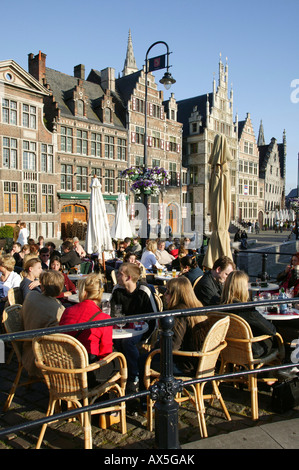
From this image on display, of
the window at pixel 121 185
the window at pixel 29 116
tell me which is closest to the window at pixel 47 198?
the window at pixel 29 116

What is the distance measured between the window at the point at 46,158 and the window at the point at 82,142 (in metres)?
2.62

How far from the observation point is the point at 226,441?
2.81 m

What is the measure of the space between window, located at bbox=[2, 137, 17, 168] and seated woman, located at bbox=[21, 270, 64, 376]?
21.7 meters

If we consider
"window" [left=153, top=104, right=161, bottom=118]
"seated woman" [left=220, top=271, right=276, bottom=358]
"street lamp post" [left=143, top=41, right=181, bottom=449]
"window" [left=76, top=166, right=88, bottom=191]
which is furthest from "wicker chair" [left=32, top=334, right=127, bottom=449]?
"window" [left=153, top=104, right=161, bottom=118]

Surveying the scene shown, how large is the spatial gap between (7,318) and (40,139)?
23385 mm

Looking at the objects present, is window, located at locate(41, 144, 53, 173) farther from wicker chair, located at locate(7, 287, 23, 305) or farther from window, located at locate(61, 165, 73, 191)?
wicker chair, located at locate(7, 287, 23, 305)

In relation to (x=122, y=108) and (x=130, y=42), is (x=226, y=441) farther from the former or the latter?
(x=130, y=42)

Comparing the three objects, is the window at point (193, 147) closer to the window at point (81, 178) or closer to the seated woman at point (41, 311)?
the window at point (81, 178)

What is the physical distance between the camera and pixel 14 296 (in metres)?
5.39

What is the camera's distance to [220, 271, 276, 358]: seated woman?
3.95 m

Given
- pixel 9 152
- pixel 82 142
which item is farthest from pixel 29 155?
pixel 82 142

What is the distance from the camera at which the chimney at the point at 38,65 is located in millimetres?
26953

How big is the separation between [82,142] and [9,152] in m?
6.30
